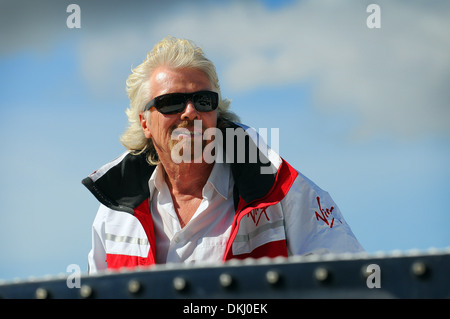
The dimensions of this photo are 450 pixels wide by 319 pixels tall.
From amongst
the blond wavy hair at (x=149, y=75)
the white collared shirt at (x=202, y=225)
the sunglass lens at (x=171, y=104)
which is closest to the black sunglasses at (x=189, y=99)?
the sunglass lens at (x=171, y=104)

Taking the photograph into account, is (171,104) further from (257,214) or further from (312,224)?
(312,224)

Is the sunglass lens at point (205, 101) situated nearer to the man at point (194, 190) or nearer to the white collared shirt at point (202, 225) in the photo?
the man at point (194, 190)

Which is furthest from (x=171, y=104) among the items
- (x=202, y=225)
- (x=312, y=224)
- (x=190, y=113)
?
(x=312, y=224)

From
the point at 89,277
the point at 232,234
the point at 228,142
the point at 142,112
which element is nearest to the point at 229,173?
the point at 228,142

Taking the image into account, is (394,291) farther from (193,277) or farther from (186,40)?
(186,40)

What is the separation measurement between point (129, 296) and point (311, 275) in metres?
0.45

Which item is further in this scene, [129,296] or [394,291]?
[129,296]

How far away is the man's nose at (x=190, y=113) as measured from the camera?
3.88 metres

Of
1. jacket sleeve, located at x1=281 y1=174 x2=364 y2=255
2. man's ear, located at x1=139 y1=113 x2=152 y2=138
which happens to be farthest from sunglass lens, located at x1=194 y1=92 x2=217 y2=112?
jacket sleeve, located at x1=281 y1=174 x2=364 y2=255

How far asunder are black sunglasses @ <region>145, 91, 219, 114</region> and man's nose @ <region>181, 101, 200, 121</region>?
0.02 m

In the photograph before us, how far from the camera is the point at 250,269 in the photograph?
145 cm

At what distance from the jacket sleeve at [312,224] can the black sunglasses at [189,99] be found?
76cm

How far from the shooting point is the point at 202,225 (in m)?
3.78

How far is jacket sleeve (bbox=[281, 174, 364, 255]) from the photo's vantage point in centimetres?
346
